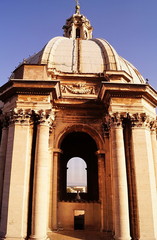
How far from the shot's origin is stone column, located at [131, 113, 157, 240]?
13.7m

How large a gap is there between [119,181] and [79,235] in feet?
16.9

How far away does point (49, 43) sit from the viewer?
24297mm

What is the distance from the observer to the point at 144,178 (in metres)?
14.5

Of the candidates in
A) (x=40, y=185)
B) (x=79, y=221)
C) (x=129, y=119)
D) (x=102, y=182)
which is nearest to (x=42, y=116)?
(x=40, y=185)

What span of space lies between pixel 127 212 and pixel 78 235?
444 cm

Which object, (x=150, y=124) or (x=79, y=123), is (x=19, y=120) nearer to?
(x=79, y=123)

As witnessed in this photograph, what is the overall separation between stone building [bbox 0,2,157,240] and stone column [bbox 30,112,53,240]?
0.17 ft

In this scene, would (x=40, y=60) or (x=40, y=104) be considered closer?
(x=40, y=104)

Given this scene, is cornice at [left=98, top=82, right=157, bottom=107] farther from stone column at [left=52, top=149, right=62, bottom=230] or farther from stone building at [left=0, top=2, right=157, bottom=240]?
stone column at [left=52, top=149, right=62, bottom=230]

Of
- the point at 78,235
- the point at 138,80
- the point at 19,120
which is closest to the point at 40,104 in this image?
the point at 19,120

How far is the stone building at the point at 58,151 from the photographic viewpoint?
1373 centimetres

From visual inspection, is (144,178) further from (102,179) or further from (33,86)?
(33,86)

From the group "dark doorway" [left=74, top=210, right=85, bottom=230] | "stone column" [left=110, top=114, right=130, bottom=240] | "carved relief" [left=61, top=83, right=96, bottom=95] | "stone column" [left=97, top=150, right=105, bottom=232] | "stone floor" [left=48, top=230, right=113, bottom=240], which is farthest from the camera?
"dark doorway" [left=74, top=210, right=85, bottom=230]

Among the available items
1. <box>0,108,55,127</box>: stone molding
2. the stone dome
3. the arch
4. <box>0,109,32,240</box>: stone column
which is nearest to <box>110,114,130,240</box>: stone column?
the arch
